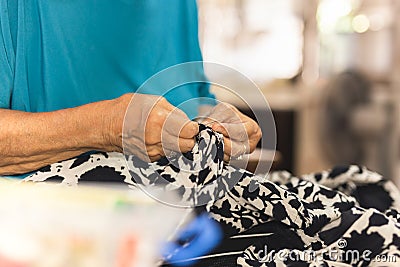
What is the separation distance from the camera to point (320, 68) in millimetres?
3340

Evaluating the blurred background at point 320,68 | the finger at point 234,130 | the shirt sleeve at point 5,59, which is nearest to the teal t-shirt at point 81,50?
the shirt sleeve at point 5,59

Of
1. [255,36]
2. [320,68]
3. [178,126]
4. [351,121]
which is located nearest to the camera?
[178,126]

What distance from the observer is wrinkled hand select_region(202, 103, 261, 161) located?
2.57ft

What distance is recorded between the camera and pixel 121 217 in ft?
2.28

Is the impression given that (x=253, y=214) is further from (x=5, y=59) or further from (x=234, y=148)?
(x=5, y=59)

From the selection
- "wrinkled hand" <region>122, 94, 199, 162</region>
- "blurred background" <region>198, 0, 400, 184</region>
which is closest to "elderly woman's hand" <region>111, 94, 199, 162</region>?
"wrinkled hand" <region>122, 94, 199, 162</region>

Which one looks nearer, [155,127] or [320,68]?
[155,127]

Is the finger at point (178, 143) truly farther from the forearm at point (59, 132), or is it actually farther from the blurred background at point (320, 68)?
the blurred background at point (320, 68)

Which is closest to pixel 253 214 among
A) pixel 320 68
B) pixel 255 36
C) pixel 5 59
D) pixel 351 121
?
pixel 5 59

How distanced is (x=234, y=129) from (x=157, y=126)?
12cm

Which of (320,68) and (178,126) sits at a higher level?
(178,126)

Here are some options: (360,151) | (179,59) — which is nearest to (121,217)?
(179,59)

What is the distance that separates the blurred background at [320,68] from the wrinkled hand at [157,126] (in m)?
2.15

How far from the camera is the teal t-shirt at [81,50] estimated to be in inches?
32.9
